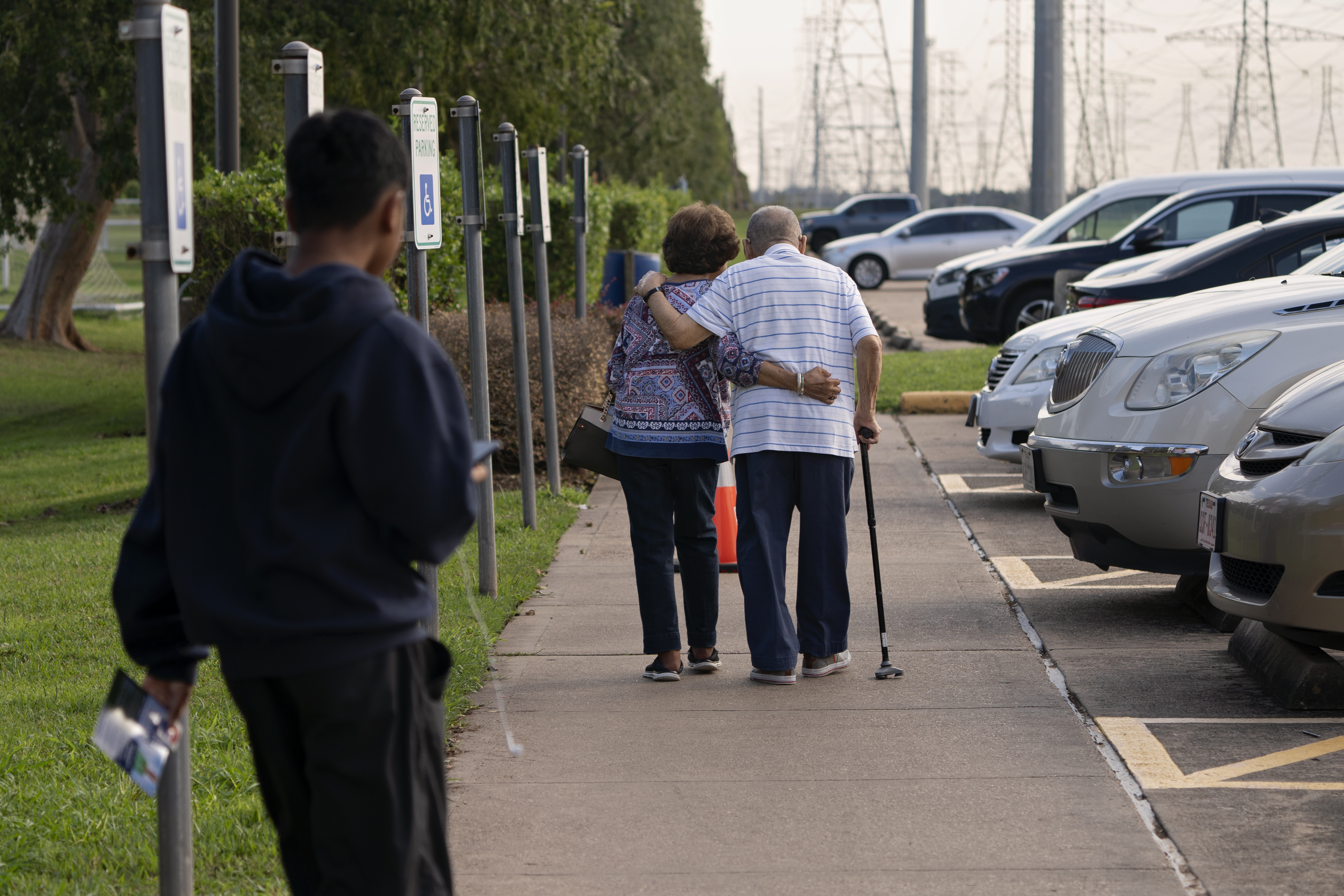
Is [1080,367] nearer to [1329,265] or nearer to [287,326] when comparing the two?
[1329,265]

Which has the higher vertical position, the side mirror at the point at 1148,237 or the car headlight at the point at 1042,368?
the side mirror at the point at 1148,237

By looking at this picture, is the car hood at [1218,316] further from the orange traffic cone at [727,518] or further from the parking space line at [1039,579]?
the orange traffic cone at [727,518]

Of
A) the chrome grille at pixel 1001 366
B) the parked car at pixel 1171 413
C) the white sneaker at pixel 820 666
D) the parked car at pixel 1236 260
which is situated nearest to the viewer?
the white sneaker at pixel 820 666

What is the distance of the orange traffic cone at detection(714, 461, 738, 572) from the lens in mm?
6922

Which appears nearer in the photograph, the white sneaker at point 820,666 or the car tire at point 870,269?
the white sneaker at point 820,666

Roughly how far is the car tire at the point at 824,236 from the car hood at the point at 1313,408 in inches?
1530

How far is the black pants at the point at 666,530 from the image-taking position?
5.65 metres

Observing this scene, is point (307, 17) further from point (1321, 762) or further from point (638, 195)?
point (1321, 762)

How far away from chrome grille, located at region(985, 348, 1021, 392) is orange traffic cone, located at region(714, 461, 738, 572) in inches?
144

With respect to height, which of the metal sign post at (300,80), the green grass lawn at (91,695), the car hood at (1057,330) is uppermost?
the metal sign post at (300,80)

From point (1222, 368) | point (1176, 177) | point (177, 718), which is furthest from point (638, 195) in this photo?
point (177, 718)

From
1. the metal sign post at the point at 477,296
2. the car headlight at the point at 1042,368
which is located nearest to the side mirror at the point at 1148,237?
the car headlight at the point at 1042,368

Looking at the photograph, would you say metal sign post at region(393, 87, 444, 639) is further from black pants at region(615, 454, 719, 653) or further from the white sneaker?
the white sneaker

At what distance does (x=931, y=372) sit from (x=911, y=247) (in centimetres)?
1787
